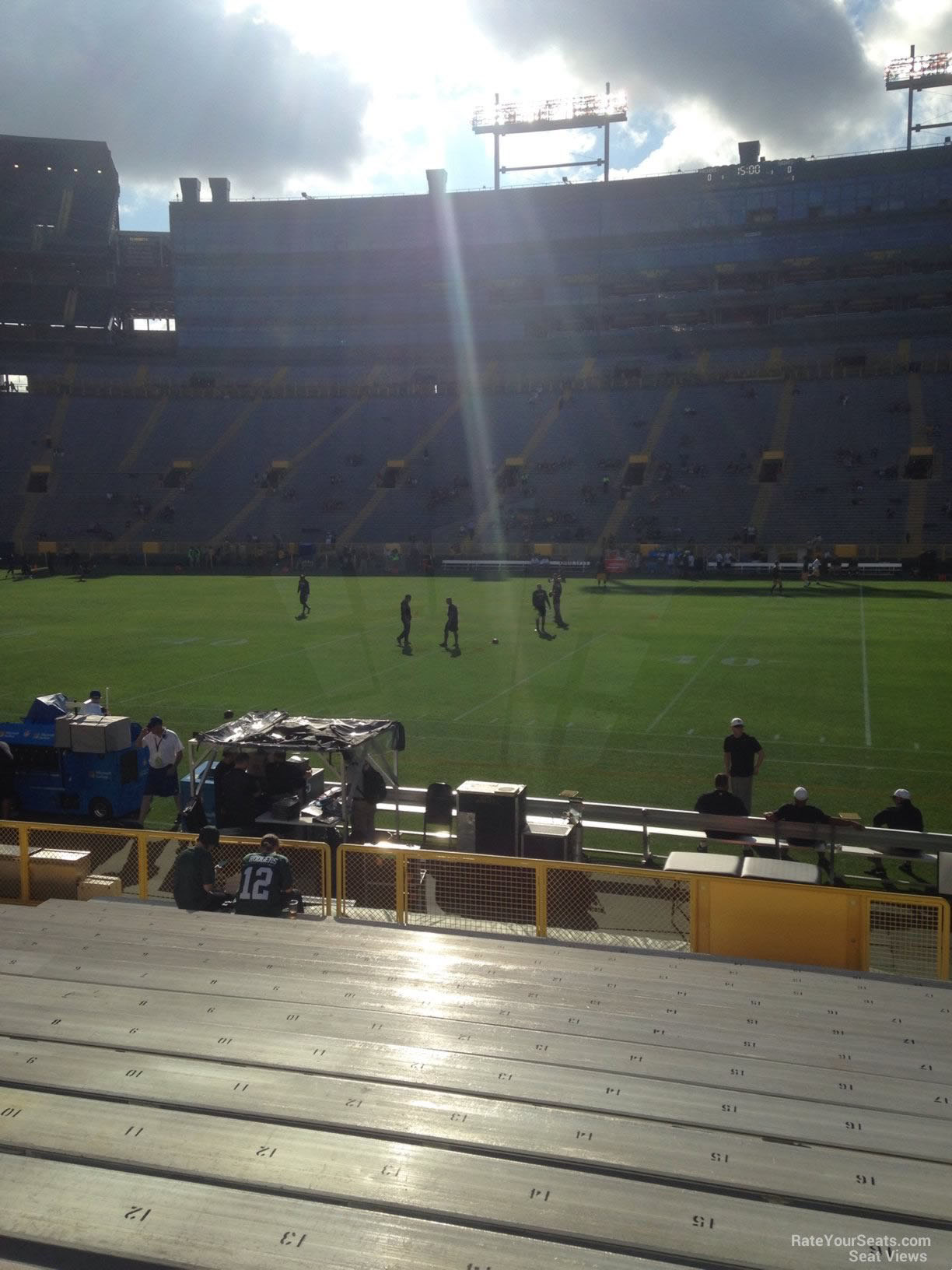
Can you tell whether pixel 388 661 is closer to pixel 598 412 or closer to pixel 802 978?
pixel 802 978

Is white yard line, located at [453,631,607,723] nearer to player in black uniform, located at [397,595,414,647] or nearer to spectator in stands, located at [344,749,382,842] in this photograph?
player in black uniform, located at [397,595,414,647]

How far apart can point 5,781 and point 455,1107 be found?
897 cm

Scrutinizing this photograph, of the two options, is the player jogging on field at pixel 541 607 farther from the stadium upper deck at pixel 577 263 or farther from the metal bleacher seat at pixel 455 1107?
the stadium upper deck at pixel 577 263

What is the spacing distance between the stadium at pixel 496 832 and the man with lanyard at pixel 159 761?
0.31ft

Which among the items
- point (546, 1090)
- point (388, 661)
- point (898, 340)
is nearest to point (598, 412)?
point (898, 340)

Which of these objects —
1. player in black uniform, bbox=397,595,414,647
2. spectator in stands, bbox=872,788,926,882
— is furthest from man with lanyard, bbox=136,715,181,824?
player in black uniform, bbox=397,595,414,647

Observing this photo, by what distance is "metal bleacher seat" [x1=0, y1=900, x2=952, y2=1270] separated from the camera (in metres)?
3.52

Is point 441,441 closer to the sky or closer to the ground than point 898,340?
closer to the ground

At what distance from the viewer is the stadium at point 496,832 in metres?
3.86

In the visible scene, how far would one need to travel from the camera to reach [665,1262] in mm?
3365

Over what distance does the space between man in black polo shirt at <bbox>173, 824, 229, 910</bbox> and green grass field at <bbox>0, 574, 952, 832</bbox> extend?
5.13 m

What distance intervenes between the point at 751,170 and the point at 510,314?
16.3 meters

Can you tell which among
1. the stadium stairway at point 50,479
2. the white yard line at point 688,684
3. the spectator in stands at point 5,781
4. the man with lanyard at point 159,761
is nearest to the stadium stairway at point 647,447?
the white yard line at point 688,684

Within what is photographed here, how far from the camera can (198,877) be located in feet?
24.4
